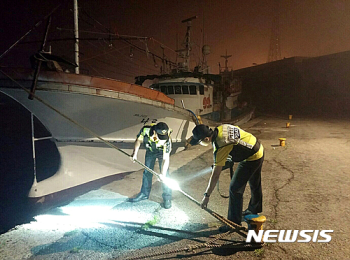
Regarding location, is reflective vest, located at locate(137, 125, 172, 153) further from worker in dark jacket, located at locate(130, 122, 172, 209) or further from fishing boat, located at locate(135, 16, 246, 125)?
fishing boat, located at locate(135, 16, 246, 125)

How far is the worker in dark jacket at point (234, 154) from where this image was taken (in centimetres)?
273

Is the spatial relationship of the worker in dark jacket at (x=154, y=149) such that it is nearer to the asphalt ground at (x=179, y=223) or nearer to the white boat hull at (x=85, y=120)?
the asphalt ground at (x=179, y=223)

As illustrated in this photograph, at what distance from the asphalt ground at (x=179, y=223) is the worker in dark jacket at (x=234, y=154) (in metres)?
0.46

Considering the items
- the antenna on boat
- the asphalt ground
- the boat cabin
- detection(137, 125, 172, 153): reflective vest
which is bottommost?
the asphalt ground

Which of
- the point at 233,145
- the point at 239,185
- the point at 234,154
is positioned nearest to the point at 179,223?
the point at 239,185

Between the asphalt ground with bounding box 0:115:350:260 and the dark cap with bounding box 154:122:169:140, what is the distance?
3.44 feet

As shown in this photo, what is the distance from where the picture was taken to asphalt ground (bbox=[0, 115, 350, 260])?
105 inches

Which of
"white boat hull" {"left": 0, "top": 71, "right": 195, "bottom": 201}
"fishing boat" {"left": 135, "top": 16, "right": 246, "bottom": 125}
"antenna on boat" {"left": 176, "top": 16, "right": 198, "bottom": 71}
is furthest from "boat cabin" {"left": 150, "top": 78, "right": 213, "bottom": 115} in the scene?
"white boat hull" {"left": 0, "top": 71, "right": 195, "bottom": 201}

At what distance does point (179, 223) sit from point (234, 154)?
119 centimetres

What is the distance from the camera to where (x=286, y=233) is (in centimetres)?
296

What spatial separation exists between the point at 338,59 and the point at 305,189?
2839 cm

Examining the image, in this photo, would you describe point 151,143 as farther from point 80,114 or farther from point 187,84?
point 187,84

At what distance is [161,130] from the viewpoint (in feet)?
12.4

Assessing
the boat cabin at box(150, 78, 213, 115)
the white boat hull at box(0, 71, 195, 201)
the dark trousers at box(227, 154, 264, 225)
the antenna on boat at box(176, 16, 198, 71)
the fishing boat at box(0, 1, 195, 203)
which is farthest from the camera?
the antenna on boat at box(176, 16, 198, 71)
